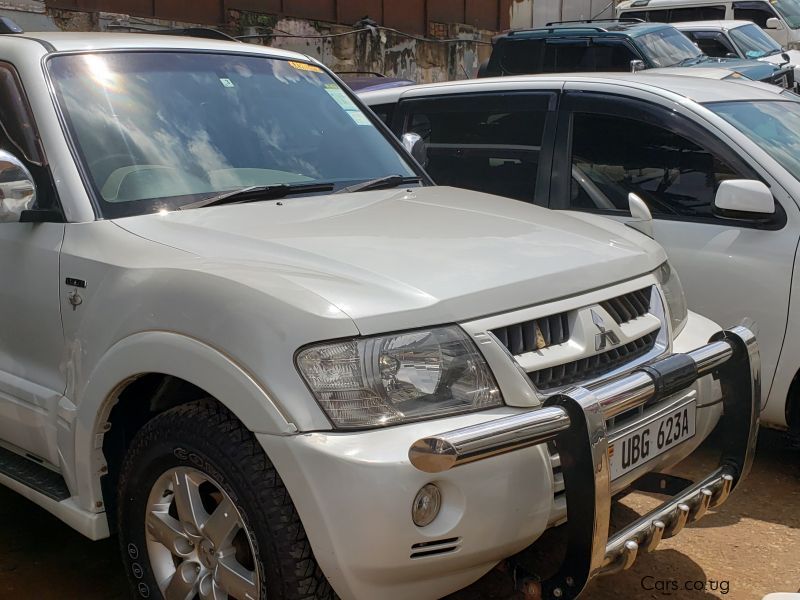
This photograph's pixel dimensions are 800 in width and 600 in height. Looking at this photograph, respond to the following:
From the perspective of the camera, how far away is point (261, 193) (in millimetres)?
3328

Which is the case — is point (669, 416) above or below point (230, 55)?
below

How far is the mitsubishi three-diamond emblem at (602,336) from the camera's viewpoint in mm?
2746

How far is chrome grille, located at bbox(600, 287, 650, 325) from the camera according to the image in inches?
114

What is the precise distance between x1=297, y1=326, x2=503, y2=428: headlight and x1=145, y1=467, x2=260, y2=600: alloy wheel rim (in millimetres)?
427

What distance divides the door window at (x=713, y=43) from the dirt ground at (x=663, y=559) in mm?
10512

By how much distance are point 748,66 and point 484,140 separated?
7092 millimetres

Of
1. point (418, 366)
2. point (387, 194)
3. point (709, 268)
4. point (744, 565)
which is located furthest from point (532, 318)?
point (709, 268)

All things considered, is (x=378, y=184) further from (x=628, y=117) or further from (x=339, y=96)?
(x=628, y=117)

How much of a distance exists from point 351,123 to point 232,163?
0.77 meters

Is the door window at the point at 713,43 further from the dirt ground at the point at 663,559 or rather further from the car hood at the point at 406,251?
the car hood at the point at 406,251

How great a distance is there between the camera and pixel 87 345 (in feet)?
9.48

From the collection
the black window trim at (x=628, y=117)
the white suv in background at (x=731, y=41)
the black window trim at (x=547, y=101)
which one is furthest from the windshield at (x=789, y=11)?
the black window trim at (x=628, y=117)

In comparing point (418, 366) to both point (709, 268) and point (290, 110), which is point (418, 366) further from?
point (709, 268)

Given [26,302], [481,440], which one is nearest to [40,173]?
[26,302]
